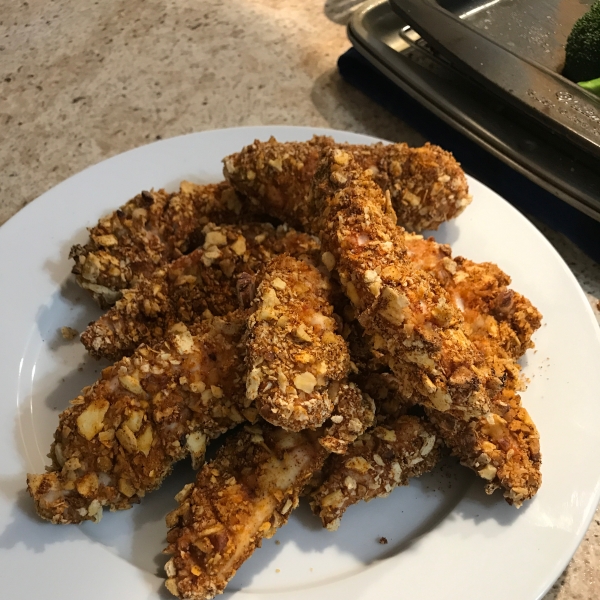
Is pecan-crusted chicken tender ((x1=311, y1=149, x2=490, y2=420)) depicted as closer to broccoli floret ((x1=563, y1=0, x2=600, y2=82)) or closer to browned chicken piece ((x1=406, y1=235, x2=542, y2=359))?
browned chicken piece ((x1=406, y1=235, x2=542, y2=359))

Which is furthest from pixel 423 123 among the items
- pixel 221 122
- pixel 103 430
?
pixel 103 430

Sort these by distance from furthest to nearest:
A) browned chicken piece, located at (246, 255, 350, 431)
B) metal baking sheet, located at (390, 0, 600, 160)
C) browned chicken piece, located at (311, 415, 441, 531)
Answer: metal baking sheet, located at (390, 0, 600, 160) < browned chicken piece, located at (311, 415, 441, 531) < browned chicken piece, located at (246, 255, 350, 431)

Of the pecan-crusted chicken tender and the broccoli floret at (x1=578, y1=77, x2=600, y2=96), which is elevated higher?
the pecan-crusted chicken tender

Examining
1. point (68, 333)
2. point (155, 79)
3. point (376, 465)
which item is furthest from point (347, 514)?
point (155, 79)

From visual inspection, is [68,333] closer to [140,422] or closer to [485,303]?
[140,422]

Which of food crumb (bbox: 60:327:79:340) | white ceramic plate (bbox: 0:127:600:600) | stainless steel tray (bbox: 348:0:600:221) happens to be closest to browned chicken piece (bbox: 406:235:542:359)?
white ceramic plate (bbox: 0:127:600:600)

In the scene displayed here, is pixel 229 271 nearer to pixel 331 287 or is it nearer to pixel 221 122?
pixel 331 287

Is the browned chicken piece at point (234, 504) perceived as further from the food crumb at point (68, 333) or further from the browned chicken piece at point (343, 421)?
the food crumb at point (68, 333)
